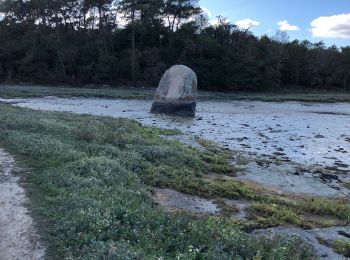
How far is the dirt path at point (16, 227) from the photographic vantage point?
6.53 m

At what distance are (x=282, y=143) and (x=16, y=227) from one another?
1662cm

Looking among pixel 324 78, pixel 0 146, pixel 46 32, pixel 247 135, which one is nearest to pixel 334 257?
pixel 0 146

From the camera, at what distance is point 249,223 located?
8.91 m

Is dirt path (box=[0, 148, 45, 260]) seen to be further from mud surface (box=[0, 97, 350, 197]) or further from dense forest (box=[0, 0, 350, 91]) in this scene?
dense forest (box=[0, 0, 350, 91])

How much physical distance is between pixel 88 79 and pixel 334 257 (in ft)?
203

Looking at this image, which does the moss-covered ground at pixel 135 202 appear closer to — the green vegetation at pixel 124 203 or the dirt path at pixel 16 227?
the green vegetation at pixel 124 203

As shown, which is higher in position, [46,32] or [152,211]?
[46,32]

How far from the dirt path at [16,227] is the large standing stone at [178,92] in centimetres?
2172

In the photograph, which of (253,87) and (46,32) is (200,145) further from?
(46,32)

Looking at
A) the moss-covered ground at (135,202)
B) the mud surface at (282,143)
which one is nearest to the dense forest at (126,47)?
the mud surface at (282,143)

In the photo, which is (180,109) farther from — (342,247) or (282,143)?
(342,247)

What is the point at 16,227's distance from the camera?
7.45 m

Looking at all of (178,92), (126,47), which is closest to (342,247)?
(178,92)

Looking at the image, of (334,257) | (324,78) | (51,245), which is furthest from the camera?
(324,78)
